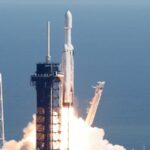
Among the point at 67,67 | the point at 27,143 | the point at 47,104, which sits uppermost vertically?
the point at 67,67

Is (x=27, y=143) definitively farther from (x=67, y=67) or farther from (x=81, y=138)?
(x=67, y=67)

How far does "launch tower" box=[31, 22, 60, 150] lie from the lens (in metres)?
94.2

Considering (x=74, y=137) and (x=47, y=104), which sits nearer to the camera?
(x=47, y=104)

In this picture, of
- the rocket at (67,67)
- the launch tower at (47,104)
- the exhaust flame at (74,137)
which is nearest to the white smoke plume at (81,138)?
the exhaust flame at (74,137)

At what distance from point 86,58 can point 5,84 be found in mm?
34516

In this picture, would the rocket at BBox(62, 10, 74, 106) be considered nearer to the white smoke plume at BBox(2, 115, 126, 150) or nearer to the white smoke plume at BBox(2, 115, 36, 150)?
the white smoke plume at BBox(2, 115, 126, 150)

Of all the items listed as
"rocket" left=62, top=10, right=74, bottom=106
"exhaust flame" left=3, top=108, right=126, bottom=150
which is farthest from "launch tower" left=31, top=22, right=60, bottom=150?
"exhaust flame" left=3, top=108, right=126, bottom=150

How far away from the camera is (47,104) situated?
310ft

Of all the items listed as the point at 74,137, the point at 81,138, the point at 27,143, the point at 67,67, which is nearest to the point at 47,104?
the point at 67,67

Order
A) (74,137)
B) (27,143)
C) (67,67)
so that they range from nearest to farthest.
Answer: (67,67), (27,143), (74,137)

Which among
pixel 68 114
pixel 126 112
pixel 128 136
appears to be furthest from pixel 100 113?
pixel 68 114

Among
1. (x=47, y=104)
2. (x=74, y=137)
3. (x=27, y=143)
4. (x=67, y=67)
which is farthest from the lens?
(x=74, y=137)

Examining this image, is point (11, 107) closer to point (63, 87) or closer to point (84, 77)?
point (84, 77)

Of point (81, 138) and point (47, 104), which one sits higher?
point (47, 104)
